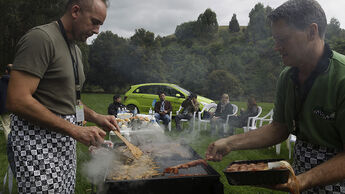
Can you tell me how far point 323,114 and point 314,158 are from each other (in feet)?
1.26

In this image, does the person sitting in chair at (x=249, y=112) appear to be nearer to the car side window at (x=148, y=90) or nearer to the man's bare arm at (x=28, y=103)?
the car side window at (x=148, y=90)

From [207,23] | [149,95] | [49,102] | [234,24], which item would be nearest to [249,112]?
[149,95]

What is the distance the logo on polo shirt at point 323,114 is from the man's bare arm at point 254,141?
51 centimetres

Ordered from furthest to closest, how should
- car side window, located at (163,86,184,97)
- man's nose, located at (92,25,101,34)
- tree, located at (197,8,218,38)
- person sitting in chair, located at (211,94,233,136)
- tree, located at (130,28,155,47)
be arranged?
tree, located at (197,8,218,38) < tree, located at (130,28,155,47) < car side window, located at (163,86,184,97) < person sitting in chair, located at (211,94,233,136) < man's nose, located at (92,25,101,34)

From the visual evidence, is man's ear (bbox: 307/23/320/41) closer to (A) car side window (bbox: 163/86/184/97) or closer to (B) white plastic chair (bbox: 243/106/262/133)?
(B) white plastic chair (bbox: 243/106/262/133)

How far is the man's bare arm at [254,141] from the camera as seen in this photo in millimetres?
2045

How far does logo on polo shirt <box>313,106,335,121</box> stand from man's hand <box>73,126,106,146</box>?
5.17 feet

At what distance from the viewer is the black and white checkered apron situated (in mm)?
1582

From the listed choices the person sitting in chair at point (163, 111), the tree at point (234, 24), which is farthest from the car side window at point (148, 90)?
the tree at point (234, 24)

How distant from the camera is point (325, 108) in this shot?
148cm

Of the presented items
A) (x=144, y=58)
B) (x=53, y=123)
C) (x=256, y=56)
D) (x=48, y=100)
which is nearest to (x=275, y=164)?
(x=53, y=123)

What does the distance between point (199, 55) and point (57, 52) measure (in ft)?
59.0

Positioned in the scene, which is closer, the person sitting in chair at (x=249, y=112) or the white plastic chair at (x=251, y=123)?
the white plastic chair at (x=251, y=123)

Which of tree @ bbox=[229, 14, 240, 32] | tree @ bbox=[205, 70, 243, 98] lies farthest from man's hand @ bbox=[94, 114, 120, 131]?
tree @ bbox=[229, 14, 240, 32]
